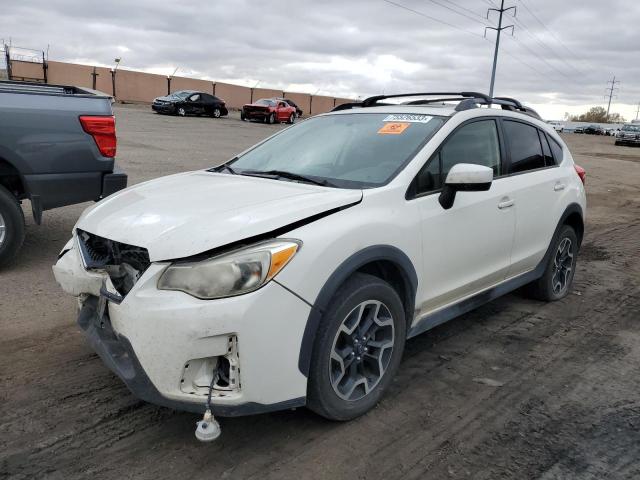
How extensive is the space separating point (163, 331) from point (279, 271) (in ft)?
1.84

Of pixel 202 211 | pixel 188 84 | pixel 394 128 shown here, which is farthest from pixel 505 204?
pixel 188 84

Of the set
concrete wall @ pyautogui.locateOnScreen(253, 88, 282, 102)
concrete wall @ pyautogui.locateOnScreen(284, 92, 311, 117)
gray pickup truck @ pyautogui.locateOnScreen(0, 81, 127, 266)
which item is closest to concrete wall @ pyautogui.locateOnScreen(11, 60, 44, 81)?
concrete wall @ pyautogui.locateOnScreen(253, 88, 282, 102)

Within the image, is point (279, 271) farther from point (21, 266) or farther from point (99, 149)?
point (21, 266)

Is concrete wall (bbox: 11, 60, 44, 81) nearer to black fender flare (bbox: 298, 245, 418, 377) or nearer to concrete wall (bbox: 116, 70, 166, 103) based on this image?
concrete wall (bbox: 116, 70, 166, 103)

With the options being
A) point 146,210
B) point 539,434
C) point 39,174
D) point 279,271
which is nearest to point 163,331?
point 279,271

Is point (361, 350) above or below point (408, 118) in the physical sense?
below

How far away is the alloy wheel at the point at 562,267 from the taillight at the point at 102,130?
4.19 meters

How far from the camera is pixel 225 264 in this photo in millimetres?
2504

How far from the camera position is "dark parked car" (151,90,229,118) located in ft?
103

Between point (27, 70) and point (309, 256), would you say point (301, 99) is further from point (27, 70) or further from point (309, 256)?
point (309, 256)

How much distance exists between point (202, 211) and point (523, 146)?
2.84 metres

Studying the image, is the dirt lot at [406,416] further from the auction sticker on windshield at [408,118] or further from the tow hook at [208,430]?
the auction sticker on windshield at [408,118]

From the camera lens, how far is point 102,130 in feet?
17.4

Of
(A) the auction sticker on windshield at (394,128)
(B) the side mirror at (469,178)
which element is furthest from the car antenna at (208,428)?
(A) the auction sticker on windshield at (394,128)
